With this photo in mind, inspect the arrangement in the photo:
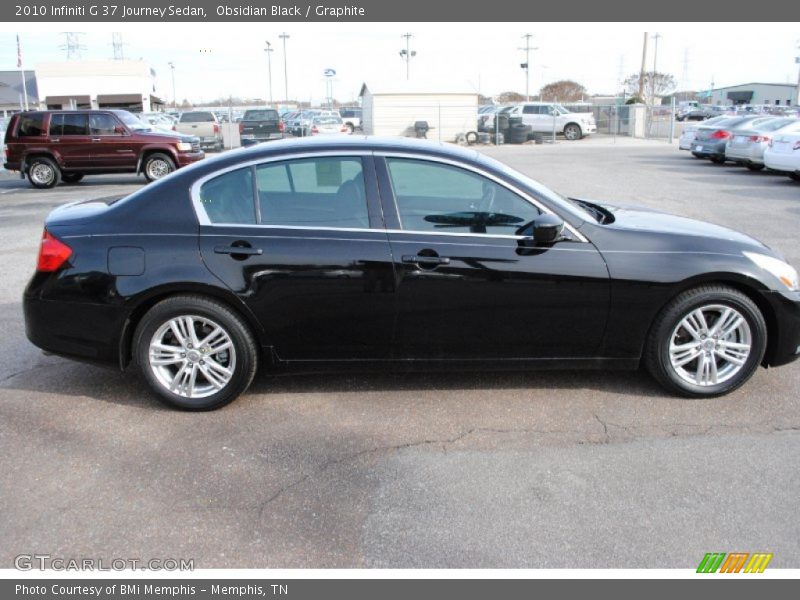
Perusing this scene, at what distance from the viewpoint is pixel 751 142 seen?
64.0 feet

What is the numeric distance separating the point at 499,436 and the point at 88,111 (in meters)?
15.9

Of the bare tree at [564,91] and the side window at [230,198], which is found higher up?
the bare tree at [564,91]

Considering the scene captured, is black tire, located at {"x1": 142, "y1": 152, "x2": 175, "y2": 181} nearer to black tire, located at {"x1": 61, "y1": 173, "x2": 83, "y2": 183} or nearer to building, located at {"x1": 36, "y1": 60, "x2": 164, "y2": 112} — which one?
black tire, located at {"x1": 61, "y1": 173, "x2": 83, "y2": 183}

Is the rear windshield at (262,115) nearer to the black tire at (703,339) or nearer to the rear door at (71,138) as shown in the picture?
the rear door at (71,138)

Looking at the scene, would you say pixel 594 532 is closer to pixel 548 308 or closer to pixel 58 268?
pixel 548 308

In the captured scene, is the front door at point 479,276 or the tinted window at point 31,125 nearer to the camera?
the front door at point 479,276

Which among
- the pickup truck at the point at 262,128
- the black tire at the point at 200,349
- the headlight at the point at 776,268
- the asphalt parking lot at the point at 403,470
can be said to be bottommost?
the asphalt parking lot at the point at 403,470

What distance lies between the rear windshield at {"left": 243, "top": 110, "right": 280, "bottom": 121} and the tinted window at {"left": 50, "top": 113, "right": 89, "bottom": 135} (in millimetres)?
14178

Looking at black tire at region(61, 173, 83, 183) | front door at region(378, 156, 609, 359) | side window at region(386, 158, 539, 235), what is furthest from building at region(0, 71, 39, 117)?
front door at region(378, 156, 609, 359)

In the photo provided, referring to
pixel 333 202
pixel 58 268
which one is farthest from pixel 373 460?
pixel 58 268

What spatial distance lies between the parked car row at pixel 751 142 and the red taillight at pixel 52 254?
16194 mm

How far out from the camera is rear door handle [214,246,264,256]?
443cm

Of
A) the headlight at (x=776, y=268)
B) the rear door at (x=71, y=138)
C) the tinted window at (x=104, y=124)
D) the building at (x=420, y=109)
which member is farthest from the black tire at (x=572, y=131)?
the headlight at (x=776, y=268)

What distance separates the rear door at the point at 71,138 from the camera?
17.3m
